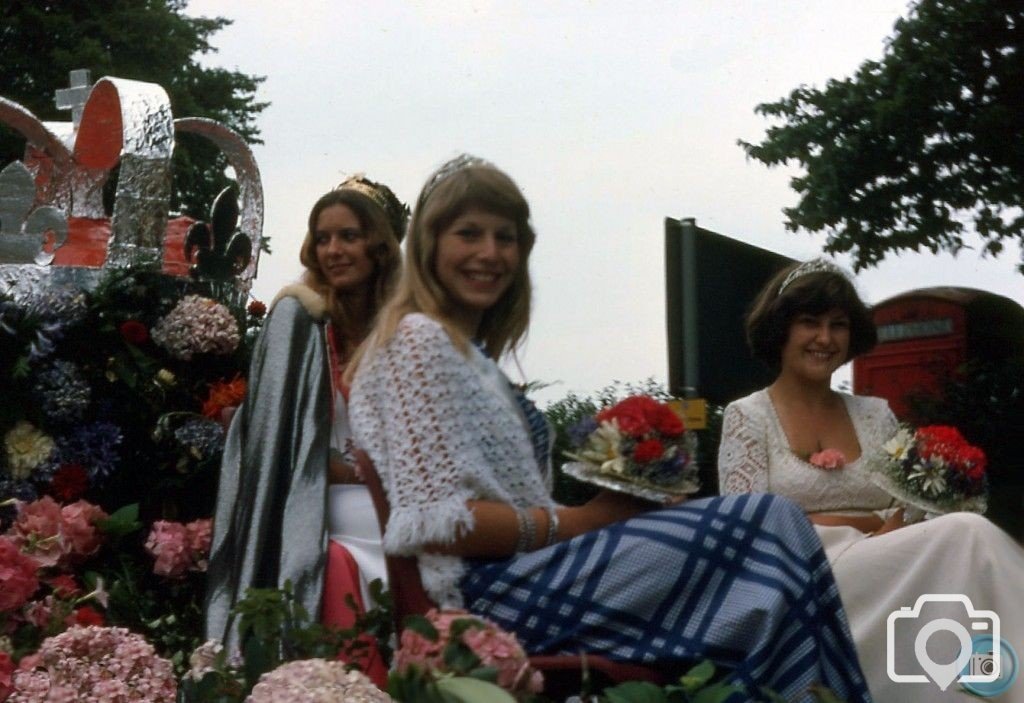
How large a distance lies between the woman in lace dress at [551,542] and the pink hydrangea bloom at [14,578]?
680 millimetres

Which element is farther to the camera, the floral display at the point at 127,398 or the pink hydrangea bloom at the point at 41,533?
the floral display at the point at 127,398

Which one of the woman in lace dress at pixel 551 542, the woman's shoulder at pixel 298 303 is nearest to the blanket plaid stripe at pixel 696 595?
the woman in lace dress at pixel 551 542

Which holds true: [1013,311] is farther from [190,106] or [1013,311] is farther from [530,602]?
[190,106]

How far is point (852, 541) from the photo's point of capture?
4.24 metres

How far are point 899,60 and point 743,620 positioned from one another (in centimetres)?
552

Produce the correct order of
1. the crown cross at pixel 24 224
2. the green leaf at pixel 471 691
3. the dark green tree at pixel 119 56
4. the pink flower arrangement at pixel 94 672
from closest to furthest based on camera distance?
the green leaf at pixel 471 691
the pink flower arrangement at pixel 94 672
the crown cross at pixel 24 224
the dark green tree at pixel 119 56

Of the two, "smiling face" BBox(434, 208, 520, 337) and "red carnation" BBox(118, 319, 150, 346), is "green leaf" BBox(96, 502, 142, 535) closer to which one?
"smiling face" BBox(434, 208, 520, 337)

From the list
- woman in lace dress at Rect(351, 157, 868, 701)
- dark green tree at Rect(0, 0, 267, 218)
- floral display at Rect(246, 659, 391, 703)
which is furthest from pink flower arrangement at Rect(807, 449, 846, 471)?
dark green tree at Rect(0, 0, 267, 218)

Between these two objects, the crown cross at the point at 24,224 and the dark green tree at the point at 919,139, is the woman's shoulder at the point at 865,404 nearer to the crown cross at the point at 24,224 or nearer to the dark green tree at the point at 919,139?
the dark green tree at the point at 919,139

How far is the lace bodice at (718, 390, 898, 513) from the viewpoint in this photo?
4594 millimetres

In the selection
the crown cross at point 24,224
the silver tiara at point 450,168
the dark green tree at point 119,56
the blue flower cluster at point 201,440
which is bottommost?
the blue flower cluster at point 201,440

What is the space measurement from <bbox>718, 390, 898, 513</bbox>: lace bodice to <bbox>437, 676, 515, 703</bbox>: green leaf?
2842 millimetres

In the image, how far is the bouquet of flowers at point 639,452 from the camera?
2.74 m

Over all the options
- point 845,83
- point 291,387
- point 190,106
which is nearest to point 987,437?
point 845,83
